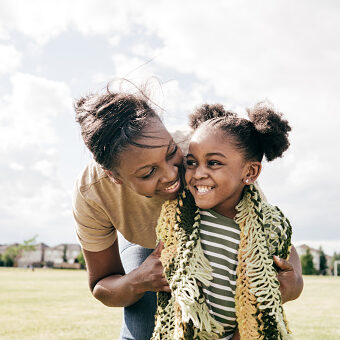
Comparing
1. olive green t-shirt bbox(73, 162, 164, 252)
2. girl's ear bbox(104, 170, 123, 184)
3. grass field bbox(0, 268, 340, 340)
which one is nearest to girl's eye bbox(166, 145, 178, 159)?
girl's ear bbox(104, 170, 123, 184)

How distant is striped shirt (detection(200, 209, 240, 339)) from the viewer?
2695 millimetres

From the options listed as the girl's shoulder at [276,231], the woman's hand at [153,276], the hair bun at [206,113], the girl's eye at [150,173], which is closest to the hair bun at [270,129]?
the hair bun at [206,113]

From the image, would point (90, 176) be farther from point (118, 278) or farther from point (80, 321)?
point (80, 321)

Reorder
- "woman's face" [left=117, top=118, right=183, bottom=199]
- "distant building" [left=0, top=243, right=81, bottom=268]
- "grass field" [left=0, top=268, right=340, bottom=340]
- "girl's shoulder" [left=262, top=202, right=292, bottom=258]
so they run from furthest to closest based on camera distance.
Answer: "distant building" [left=0, top=243, right=81, bottom=268], "grass field" [left=0, top=268, right=340, bottom=340], "girl's shoulder" [left=262, top=202, right=292, bottom=258], "woman's face" [left=117, top=118, right=183, bottom=199]

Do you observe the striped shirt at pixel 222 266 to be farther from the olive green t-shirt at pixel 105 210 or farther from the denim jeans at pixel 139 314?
the denim jeans at pixel 139 314

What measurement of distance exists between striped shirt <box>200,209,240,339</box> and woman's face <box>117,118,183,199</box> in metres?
0.39

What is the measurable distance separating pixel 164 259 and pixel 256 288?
0.55 meters

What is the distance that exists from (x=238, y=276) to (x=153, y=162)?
831mm

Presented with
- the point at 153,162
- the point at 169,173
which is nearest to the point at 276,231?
the point at 169,173

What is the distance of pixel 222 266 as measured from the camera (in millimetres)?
2709

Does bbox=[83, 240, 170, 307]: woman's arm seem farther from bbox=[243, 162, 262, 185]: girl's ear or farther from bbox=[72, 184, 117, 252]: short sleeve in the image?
bbox=[243, 162, 262, 185]: girl's ear

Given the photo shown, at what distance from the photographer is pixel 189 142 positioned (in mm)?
2951

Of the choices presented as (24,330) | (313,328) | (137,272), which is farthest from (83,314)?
(137,272)

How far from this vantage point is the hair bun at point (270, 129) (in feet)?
9.30
